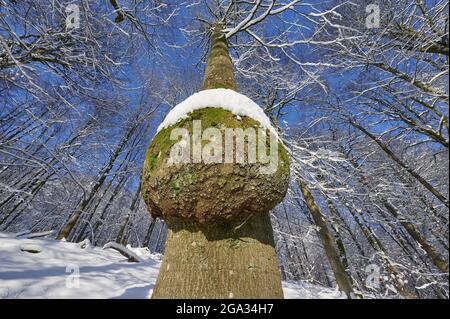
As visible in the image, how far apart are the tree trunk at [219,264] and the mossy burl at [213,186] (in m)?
0.11

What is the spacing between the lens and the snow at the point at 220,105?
1429mm

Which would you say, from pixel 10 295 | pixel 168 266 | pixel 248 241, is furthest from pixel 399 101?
pixel 10 295

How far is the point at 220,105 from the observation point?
56.4 inches

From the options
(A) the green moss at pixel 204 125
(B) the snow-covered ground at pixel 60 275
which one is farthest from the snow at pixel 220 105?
(B) the snow-covered ground at pixel 60 275

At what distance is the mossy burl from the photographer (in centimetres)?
117

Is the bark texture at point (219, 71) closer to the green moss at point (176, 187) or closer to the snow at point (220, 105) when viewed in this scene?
the snow at point (220, 105)

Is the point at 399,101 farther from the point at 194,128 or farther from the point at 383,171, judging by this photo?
the point at 194,128

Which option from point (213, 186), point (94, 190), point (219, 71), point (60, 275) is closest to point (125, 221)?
point (94, 190)

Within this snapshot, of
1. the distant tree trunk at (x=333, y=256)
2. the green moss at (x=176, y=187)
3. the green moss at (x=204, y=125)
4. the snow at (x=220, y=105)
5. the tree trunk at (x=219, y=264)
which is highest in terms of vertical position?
the distant tree trunk at (x=333, y=256)

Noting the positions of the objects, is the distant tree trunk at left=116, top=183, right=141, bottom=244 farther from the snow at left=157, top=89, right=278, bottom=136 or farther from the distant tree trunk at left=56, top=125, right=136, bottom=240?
the snow at left=157, top=89, right=278, bottom=136

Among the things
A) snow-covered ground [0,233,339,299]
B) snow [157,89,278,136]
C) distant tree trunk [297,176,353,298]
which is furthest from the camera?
distant tree trunk [297,176,353,298]

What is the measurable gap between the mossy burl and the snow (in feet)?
0.28

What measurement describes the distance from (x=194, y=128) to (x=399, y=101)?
1811 mm

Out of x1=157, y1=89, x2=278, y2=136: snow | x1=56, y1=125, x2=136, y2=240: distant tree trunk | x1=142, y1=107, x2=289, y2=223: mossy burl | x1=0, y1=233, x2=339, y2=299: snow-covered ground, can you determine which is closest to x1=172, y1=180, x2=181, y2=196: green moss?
x1=142, y1=107, x2=289, y2=223: mossy burl
